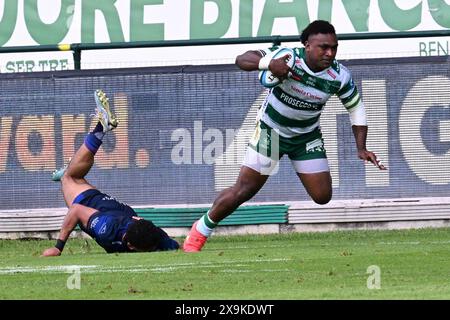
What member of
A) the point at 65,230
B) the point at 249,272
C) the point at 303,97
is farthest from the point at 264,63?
the point at 65,230

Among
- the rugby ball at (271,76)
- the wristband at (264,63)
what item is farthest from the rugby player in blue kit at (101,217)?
the wristband at (264,63)

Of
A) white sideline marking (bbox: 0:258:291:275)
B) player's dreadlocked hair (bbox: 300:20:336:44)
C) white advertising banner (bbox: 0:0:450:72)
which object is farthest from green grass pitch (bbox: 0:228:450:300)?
Result: white advertising banner (bbox: 0:0:450:72)

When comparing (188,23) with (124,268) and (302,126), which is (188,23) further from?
(124,268)

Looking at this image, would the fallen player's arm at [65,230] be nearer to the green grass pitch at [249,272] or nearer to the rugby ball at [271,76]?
the green grass pitch at [249,272]

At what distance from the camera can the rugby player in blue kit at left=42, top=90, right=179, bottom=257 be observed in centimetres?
1450

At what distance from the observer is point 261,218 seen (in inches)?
727

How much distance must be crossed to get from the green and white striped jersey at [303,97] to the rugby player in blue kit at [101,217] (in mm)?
1750

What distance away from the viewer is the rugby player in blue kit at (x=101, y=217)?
14500mm

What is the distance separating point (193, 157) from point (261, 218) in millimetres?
1235

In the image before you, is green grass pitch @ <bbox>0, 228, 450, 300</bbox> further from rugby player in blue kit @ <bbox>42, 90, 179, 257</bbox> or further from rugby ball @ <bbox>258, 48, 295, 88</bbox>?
rugby ball @ <bbox>258, 48, 295, 88</bbox>

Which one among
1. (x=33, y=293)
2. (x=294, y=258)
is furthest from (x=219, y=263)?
(x=33, y=293)

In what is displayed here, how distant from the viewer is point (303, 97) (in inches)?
576

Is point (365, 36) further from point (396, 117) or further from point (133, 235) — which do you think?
point (133, 235)

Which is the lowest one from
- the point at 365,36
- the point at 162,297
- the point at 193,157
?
the point at 162,297
